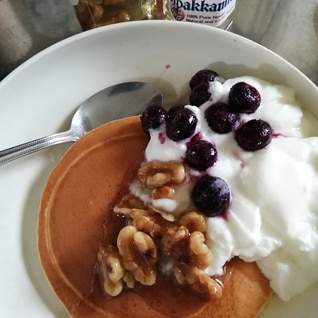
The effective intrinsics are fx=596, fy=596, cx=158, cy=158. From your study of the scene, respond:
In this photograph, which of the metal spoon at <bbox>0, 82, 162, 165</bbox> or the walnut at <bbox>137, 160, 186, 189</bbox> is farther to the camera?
the metal spoon at <bbox>0, 82, 162, 165</bbox>

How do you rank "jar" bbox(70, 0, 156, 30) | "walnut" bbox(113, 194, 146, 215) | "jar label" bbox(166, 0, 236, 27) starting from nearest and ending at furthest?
1. "walnut" bbox(113, 194, 146, 215)
2. "jar label" bbox(166, 0, 236, 27)
3. "jar" bbox(70, 0, 156, 30)

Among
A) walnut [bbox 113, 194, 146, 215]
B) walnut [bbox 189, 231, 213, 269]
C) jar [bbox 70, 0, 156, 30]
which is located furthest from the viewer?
jar [bbox 70, 0, 156, 30]

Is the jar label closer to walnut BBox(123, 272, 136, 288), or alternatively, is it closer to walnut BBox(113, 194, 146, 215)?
walnut BBox(113, 194, 146, 215)

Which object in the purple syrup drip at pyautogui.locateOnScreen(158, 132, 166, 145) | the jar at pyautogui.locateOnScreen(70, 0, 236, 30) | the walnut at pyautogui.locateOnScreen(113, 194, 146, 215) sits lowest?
the walnut at pyautogui.locateOnScreen(113, 194, 146, 215)

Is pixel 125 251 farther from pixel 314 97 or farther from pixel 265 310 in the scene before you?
pixel 314 97

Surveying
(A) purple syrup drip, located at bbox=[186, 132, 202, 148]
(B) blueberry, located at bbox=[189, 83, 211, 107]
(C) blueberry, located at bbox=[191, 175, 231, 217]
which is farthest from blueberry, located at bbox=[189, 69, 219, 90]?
(C) blueberry, located at bbox=[191, 175, 231, 217]

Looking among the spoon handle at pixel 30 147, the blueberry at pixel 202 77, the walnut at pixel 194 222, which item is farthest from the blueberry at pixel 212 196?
the spoon handle at pixel 30 147

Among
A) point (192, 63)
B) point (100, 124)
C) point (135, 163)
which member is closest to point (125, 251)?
point (135, 163)
